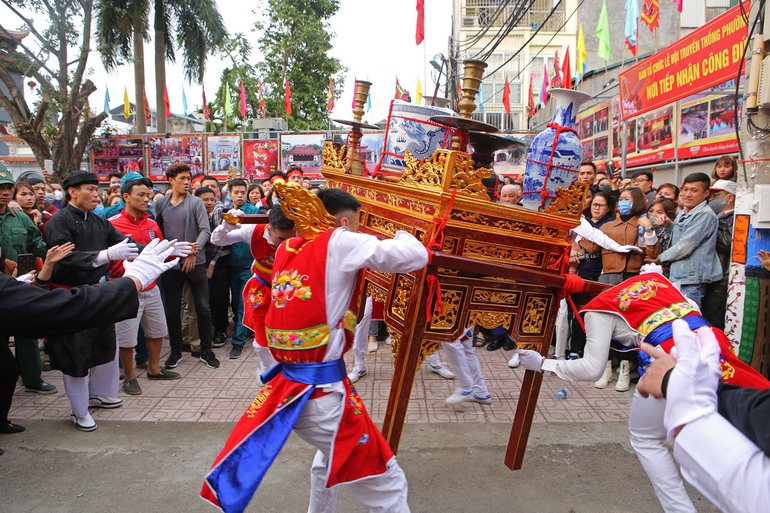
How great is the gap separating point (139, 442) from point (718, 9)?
15.0 m

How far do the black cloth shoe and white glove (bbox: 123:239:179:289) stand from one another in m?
2.64

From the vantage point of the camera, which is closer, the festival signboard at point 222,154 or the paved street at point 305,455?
the paved street at point 305,455

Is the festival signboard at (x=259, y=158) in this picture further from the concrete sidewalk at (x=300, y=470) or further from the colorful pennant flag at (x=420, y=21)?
the concrete sidewalk at (x=300, y=470)

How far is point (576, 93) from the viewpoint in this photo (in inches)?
125

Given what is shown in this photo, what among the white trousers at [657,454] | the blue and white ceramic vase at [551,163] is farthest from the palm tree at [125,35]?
the white trousers at [657,454]

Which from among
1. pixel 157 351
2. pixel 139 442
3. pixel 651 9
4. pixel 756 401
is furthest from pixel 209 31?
pixel 756 401

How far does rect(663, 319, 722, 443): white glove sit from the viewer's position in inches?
49.3

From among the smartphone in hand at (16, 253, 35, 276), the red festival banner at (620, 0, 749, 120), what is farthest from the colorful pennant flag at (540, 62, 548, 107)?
the smartphone in hand at (16, 253, 35, 276)

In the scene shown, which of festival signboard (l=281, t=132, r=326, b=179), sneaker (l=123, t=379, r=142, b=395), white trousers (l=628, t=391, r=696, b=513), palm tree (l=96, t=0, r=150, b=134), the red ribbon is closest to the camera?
white trousers (l=628, t=391, r=696, b=513)

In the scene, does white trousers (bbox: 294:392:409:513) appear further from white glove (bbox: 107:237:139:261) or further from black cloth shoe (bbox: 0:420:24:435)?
black cloth shoe (bbox: 0:420:24:435)

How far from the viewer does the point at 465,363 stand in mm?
4242

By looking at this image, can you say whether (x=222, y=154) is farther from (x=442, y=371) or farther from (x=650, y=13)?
(x=442, y=371)

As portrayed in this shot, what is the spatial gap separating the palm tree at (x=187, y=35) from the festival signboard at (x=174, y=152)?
348 cm

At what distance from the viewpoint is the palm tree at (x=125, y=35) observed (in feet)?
57.3
